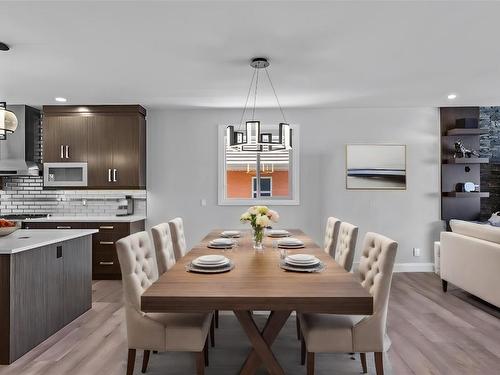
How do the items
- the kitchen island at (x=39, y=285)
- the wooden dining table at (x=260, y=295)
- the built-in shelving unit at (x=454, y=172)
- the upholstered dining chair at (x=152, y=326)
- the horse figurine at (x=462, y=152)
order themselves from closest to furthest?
the wooden dining table at (x=260, y=295) < the upholstered dining chair at (x=152, y=326) < the kitchen island at (x=39, y=285) < the horse figurine at (x=462, y=152) < the built-in shelving unit at (x=454, y=172)

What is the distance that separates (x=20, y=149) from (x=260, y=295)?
4.73 metres

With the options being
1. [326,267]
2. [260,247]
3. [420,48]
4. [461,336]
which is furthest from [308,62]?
[461,336]

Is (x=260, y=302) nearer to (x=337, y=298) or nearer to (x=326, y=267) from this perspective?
(x=337, y=298)

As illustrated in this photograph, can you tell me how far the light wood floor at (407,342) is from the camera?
2316 mm

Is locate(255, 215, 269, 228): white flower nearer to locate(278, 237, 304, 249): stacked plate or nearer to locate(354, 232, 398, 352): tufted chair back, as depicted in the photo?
locate(278, 237, 304, 249): stacked plate

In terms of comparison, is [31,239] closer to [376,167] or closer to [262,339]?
[262,339]

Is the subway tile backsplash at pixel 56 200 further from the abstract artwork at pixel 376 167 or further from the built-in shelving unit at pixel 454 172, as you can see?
the built-in shelving unit at pixel 454 172

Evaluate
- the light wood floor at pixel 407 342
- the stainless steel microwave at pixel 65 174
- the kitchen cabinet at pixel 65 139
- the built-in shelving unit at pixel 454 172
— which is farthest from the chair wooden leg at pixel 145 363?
the built-in shelving unit at pixel 454 172

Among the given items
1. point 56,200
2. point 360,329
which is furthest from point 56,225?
point 360,329

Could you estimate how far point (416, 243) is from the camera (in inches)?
197

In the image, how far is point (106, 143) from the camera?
4.77 meters

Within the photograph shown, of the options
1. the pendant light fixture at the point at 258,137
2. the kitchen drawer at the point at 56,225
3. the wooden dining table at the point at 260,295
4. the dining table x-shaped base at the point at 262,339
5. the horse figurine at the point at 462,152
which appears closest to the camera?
the wooden dining table at the point at 260,295

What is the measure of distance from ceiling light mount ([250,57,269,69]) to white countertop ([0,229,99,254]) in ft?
7.31

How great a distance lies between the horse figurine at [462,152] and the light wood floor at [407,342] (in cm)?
210
